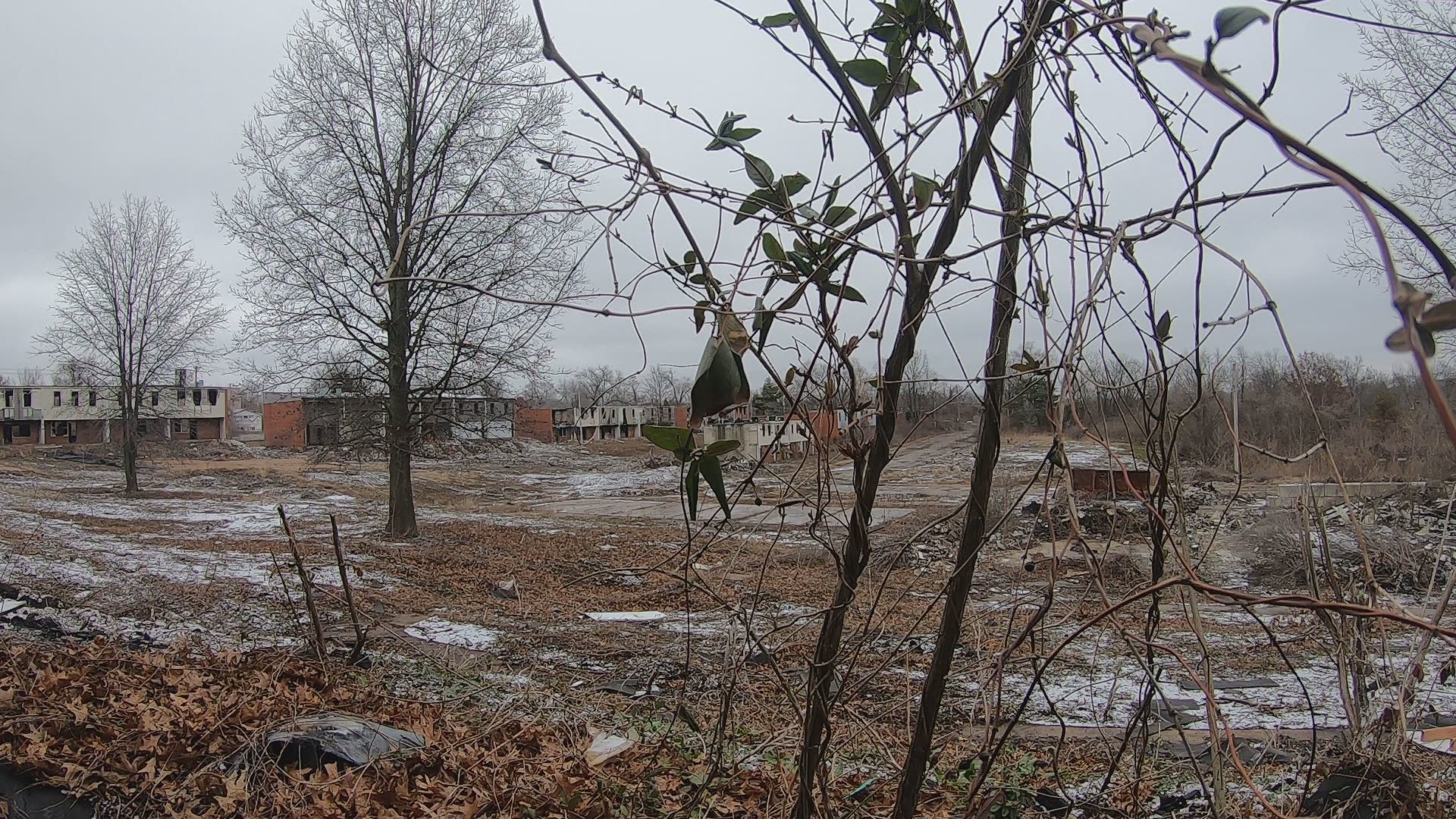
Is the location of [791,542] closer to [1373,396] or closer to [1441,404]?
[1441,404]

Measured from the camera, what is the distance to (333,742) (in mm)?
3285

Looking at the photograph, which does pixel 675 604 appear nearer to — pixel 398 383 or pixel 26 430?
pixel 398 383

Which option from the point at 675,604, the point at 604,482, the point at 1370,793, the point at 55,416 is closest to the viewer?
the point at 1370,793

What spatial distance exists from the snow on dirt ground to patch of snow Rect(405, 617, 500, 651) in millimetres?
42

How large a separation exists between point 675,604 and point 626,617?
0.71 metres

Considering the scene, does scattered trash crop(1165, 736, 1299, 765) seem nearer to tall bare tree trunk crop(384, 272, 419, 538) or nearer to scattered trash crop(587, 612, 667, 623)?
scattered trash crop(587, 612, 667, 623)

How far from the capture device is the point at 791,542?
13703mm

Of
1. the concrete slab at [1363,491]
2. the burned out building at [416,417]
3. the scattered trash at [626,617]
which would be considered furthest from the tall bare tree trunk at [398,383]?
the concrete slab at [1363,491]

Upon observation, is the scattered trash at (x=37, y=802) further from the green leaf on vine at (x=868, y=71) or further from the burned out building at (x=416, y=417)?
the burned out building at (x=416, y=417)

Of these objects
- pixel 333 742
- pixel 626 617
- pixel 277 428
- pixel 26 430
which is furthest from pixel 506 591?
pixel 26 430

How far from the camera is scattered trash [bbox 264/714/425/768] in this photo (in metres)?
3.21

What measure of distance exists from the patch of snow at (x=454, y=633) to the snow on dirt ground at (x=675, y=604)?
0.04 metres

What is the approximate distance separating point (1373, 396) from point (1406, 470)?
270 inches

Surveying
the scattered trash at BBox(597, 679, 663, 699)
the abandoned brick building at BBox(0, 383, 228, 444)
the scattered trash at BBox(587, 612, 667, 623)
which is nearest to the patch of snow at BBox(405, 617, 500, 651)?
the scattered trash at BBox(587, 612, 667, 623)
